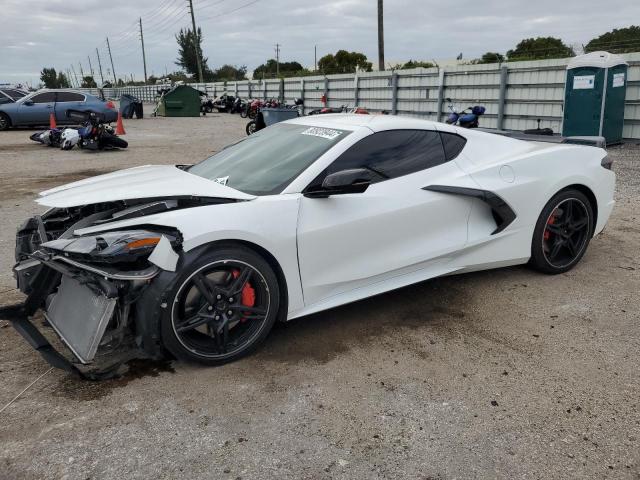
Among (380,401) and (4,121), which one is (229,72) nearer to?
(4,121)

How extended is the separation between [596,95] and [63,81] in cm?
14044

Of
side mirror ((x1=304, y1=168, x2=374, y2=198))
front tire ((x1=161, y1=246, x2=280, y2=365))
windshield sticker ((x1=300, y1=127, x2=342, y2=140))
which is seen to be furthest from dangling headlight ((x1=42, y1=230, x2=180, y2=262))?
windshield sticker ((x1=300, y1=127, x2=342, y2=140))

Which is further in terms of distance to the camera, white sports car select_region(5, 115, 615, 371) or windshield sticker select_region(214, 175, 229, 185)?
windshield sticker select_region(214, 175, 229, 185)

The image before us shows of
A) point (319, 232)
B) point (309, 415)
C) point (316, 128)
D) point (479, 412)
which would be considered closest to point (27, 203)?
point (316, 128)

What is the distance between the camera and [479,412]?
8.87 ft

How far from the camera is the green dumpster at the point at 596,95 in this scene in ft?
37.3

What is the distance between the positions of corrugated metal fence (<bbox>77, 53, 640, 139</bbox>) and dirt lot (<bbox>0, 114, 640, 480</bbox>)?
34.2 feet

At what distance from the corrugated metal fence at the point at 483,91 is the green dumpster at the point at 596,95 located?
61cm

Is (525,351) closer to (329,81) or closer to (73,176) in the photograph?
(73,176)

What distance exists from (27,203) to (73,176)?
8.42ft

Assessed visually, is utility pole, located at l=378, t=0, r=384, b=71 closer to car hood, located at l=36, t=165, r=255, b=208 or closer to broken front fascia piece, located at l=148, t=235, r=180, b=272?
car hood, located at l=36, t=165, r=255, b=208

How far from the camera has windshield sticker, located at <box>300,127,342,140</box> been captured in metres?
3.66

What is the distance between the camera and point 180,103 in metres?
29.7

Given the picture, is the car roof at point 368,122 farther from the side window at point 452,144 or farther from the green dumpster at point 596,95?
the green dumpster at point 596,95
